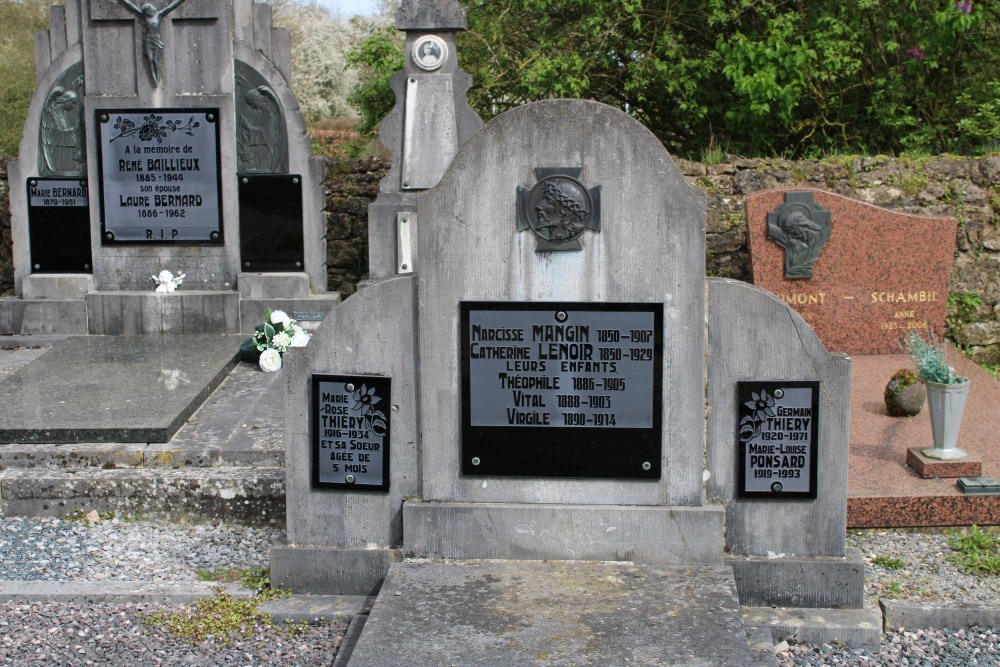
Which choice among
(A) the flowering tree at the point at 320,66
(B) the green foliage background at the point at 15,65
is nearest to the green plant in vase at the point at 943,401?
(B) the green foliage background at the point at 15,65

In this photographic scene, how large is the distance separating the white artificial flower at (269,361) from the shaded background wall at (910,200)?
373 centimetres

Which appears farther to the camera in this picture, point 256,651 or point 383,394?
point 383,394

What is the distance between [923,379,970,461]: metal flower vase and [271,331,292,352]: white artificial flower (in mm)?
4564

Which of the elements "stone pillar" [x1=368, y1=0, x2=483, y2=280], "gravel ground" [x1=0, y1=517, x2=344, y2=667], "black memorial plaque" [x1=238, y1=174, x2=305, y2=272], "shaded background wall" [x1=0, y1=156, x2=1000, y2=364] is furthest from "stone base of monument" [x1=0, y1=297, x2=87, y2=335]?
"gravel ground" [x1=0, y1=517, x2=344, y2=667]

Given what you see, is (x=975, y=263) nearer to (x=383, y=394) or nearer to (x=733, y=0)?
(x=733, y=0)

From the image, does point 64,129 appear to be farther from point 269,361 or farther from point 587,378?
point 587,378

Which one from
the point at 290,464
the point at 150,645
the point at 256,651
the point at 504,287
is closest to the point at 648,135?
the point at 504,287

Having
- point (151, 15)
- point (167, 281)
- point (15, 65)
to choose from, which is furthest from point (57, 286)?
point (15, 65)

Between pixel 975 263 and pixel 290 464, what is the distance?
8447 mm

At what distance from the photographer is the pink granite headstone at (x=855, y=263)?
31.6ft

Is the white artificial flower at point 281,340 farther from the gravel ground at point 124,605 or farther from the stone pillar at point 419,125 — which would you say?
the gravel ground at point 124,605

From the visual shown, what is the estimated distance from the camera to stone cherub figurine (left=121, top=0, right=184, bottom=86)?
9.34 m

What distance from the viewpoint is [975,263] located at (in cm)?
1106

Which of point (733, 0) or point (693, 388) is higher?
point (733, 0)
